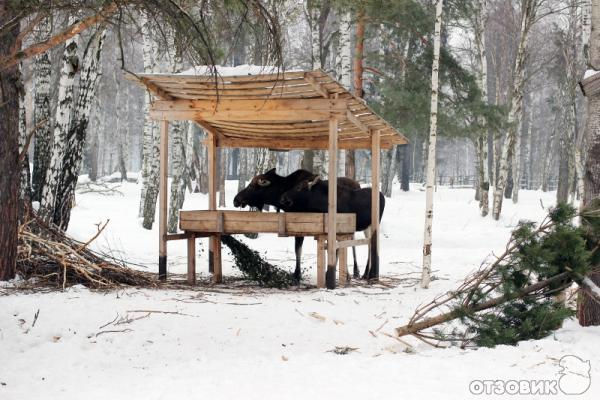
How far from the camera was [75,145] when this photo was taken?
11.5 m

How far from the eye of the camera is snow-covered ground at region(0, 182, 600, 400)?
496 centimetres

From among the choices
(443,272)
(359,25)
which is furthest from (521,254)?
(359,25)

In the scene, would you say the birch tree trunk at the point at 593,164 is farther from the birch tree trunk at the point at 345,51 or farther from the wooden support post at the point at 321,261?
the birch tree trunk at the point at 345,51

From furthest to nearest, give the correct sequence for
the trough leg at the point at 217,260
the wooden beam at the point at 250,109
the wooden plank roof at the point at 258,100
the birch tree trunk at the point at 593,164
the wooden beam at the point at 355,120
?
the trough leg at the point at 217,260 → the wooden beam at the point at 355,120 → the wooden beam at the point at 250,109 → the wooden plank roof at the point at 258,100 → the birch tree trunk at the point at 593,164

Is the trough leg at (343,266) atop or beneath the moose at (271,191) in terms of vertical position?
beneath

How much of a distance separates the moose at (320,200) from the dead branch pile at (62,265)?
2.79 meters

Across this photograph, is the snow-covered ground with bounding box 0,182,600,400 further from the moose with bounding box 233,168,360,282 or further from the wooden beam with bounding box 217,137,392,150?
the wooden beam with bounding box 217,137,392,150

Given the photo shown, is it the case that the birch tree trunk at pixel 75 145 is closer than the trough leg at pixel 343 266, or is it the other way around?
the trough leg at pixel 343 266

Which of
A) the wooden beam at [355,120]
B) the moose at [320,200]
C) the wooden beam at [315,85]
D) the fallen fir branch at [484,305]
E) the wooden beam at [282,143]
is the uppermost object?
the wooden beam at [315,85]

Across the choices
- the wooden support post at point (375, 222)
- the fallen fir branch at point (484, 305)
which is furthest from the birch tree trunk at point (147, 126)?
the fallen fir branch at point (484, 305)

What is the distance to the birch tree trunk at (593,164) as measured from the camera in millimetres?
6676

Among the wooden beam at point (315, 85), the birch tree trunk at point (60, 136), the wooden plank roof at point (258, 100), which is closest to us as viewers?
the wooden beam at point (315, 85)

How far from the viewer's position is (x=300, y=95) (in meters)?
9.60

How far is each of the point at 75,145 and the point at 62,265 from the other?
3462 mm
